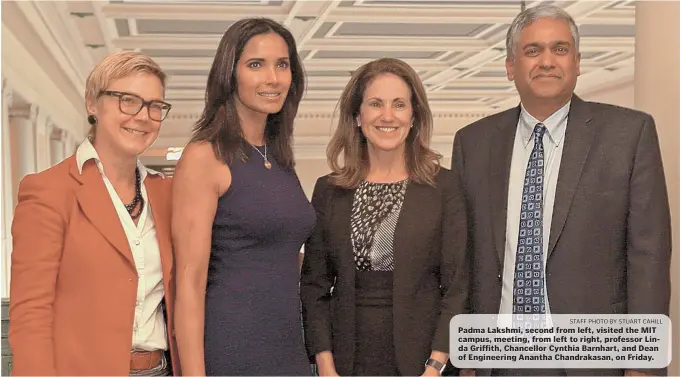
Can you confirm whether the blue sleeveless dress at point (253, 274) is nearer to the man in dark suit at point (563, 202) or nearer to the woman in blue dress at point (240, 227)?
the woman in blue dress at point (240, 227)

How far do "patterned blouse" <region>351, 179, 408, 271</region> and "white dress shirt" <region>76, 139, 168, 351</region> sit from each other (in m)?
0.59

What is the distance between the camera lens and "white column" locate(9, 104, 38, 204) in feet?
30.2

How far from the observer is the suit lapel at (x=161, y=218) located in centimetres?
209

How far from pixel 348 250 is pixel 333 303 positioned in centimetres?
18

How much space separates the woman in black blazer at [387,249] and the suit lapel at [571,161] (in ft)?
0.88

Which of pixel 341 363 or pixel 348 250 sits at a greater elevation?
pixel 348 250

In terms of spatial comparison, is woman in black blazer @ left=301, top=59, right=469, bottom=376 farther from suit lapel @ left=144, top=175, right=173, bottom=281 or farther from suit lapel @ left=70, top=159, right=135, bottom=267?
suit lapel @ left=70, top=159, right=135, bottom=267

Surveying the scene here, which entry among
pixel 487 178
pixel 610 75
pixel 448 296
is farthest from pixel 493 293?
pixel 610 75

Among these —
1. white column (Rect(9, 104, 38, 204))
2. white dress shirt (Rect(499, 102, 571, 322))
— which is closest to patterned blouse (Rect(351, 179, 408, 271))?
white dress shirt (Rect(499, 102, 571, 322))

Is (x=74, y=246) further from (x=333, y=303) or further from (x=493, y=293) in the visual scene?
(x=493, y=293)

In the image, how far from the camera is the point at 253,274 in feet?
7.14

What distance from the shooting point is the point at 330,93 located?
15383 millimetres

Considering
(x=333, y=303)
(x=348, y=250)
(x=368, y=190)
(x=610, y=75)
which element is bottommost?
(x=333, y=303)
